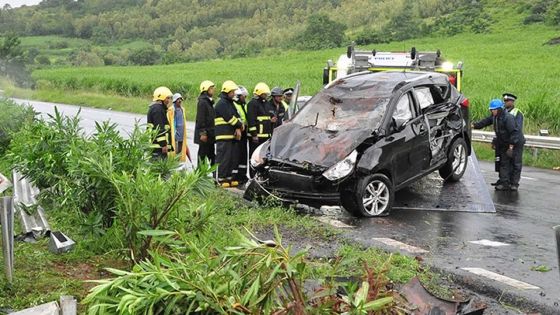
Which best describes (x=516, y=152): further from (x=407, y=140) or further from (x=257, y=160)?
(x=257, y=160)

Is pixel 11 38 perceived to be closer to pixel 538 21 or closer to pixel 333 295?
pixel 538 21

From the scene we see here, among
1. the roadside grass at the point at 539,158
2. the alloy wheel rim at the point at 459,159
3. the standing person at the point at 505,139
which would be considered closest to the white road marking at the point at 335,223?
the alloy wheel rim at the point at 459,159

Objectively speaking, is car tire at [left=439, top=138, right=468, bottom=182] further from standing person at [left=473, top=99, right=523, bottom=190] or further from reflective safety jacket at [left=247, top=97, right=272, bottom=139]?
reflective safety jacket at [left=247, top=97, right=272, bottom=139]

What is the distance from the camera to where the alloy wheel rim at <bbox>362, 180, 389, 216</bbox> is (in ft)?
30.9

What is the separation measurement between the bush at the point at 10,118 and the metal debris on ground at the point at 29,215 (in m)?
3.33

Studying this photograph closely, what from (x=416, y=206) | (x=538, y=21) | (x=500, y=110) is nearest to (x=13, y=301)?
(x=416, y=206)

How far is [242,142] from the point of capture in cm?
1226

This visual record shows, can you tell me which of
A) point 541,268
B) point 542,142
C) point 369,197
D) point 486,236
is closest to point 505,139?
point 542,142

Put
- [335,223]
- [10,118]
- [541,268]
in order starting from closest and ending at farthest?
[541,268] → [335,223] → [10,118]

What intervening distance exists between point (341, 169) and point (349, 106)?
1.47m

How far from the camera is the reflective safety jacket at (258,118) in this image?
12086 mm

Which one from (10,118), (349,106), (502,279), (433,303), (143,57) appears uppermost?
(349,106)

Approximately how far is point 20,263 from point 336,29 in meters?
60.9

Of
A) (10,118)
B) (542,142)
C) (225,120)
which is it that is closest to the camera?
(225,120)
